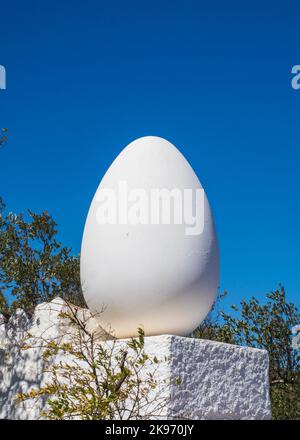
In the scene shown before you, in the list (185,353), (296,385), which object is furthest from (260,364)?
(296,385)

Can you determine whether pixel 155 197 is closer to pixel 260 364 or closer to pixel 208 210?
pixel 208 210

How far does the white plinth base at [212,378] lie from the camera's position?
8.23m

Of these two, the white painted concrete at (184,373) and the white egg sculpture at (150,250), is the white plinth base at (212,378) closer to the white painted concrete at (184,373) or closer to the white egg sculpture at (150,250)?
the white painted concrete at (184,373)

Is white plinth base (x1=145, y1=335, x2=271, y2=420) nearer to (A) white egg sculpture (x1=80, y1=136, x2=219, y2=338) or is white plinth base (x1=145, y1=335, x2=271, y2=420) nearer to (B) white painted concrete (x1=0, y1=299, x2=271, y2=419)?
(B) white painted concrete (x1=0, y1=299, x2=271, y2=419)

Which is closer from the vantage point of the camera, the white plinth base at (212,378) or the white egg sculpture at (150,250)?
the white plinth base at (212,378)

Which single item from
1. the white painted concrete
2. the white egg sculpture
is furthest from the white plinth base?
the white egg sculpture

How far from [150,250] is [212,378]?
1873 mm

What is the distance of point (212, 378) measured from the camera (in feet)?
28.6

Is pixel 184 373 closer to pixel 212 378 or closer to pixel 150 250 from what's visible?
pixel 212 378

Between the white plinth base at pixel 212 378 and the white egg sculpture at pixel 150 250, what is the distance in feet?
1.66

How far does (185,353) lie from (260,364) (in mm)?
1573

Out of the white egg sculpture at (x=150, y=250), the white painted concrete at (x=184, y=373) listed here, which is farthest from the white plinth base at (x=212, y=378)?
the white egg sculpture at (x=150, y=250)
